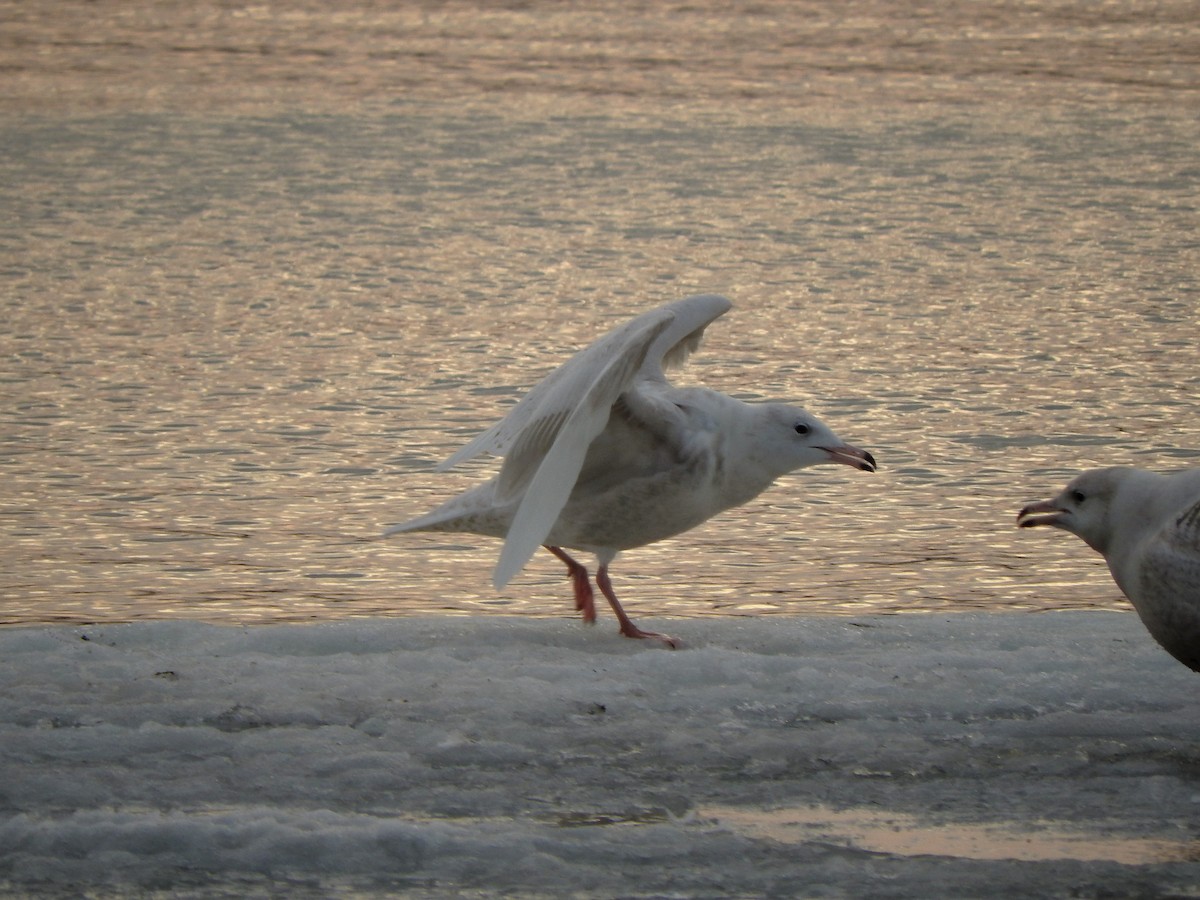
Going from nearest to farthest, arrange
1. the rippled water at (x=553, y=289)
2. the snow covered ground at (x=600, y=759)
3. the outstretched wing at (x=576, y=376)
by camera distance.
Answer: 1. the snow covered ground at (x=600, y=759)
2. the outstretched wing at (x=576, y=376)
3. the rippled water at (x=553, y=289)

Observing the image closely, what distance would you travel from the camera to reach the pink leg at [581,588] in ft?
19.9

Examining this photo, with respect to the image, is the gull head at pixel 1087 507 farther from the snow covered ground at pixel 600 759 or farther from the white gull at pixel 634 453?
the white gull at pixel 634 453

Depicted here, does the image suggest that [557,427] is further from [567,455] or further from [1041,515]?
[1041,515]

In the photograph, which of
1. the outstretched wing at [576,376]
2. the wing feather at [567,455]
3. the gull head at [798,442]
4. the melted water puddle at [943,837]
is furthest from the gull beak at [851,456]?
the melted water puddle at [943,837]

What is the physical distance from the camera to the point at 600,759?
4746mm

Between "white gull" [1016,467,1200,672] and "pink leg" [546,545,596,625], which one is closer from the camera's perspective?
"white gull" [1016,467,1200,672]

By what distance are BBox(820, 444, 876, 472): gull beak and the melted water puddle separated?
6.00 ft

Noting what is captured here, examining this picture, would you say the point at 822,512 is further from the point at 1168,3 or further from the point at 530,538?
the point at 1168,3

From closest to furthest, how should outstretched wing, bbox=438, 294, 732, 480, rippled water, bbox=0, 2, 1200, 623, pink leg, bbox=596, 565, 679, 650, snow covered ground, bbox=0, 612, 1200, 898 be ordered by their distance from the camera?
snow covered ground, bbox=0, 612, 1200, 898
outstretched wing, bbox=438, 294, 732, 480
pink leg, bbox=596, 565, 679, 650
rippled water, bbox=0, 2, 1200, 623

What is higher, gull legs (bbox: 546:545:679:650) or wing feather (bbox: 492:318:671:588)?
wing feather (bbox: 492:318:671:588)

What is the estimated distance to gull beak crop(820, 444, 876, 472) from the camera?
607 centimetres

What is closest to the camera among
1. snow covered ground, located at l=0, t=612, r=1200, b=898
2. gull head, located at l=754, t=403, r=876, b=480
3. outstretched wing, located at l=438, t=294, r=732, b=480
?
snow covered ground, located at l=0, t=612, r=1200, b=898

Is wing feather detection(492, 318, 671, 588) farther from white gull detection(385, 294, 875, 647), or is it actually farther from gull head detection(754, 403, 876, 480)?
gull head detection(754, 403, 876, 480)

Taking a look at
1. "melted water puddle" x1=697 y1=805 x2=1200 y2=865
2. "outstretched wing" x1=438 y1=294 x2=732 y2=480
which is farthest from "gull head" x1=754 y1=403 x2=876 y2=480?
"melted water puddle" x1=697 y1=805 x2=1200 y2=865
